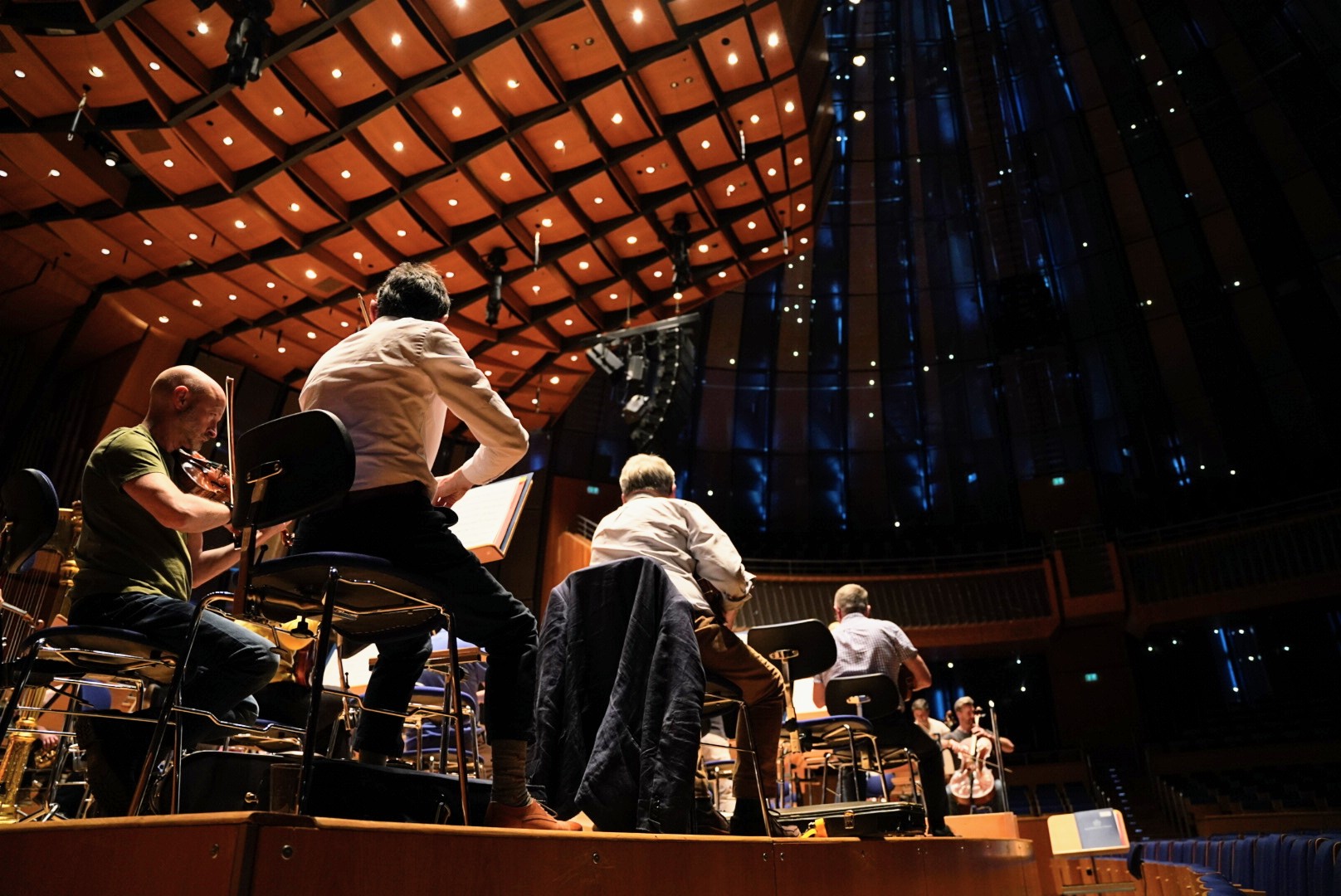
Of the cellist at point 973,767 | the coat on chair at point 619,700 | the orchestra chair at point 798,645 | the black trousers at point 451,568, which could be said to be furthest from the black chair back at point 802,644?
the cellist at point 973,767

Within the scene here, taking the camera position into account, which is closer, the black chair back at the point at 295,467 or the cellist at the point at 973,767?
the black chair back at the point at 295,467

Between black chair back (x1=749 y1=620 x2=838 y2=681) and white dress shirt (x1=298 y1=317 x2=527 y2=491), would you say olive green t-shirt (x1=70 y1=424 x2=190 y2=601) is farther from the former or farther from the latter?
black chair back (x1=749 y1=620 x2=838 y2=681)

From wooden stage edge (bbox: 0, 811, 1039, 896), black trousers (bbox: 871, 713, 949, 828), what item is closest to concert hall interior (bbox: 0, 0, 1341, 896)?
wooden stage edge (bbox: 0, 811, 1039, 896)

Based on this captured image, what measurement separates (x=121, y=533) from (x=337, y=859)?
59.6 inches

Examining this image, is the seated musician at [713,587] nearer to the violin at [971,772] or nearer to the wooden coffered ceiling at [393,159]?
the violin at [971,772]

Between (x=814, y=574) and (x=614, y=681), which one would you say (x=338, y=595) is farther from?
(x=814, y=574)

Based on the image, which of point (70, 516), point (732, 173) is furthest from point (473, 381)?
point (732, 173)

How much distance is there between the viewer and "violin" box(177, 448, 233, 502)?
7.48 ft

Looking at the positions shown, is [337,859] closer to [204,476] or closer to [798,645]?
[204,476]

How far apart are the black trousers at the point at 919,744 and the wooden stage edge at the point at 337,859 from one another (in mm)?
2192

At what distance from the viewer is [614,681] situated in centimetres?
219

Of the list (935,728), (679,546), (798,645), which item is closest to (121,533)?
(679,546)

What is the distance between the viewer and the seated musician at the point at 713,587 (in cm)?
242

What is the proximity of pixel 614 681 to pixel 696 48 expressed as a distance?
7256 mm
